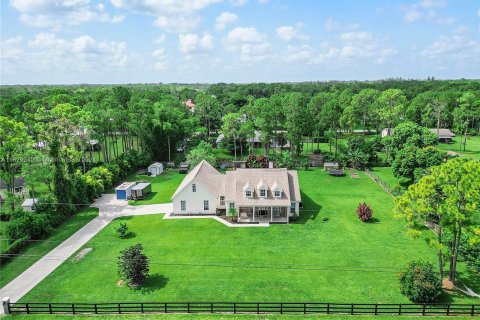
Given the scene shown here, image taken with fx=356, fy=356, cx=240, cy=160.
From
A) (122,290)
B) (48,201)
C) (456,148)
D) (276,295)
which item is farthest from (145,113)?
(456,148)

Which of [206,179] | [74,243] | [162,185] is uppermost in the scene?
[206,179]

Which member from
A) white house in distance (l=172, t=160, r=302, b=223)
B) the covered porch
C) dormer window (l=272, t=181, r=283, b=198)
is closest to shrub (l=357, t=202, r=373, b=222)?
white house in distance (l=172, t=160, r=302, b=223)

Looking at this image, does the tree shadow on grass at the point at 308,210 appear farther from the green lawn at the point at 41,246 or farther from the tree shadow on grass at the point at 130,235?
the green lawn at the point at 41,246

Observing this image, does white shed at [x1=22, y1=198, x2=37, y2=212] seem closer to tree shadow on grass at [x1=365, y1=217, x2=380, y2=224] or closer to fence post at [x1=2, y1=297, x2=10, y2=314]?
fence post at [x1=2, y1=297, x2=10, y2=314]

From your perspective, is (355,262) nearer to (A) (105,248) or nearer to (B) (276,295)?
(B) (276,295)

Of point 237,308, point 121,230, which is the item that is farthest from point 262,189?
point 237,308

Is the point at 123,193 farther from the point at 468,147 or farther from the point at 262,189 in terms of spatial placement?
the point at 468,147

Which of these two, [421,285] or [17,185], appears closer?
[421,285]
